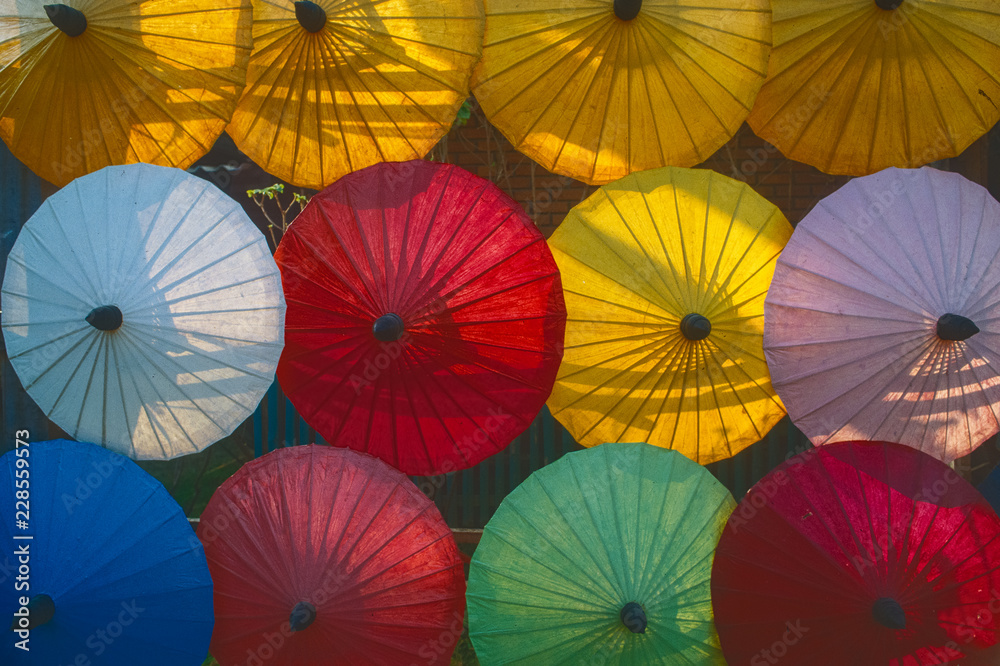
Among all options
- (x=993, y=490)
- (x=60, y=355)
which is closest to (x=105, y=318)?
(x=60, y=355)

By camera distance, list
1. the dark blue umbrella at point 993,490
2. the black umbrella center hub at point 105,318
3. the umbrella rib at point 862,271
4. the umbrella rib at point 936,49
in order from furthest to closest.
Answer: the dark blue umbrella at point 993,490 < the umbrella rib at point 936,49 < the umbrella rib at point 862,271 < the black umbrella center hub at point 105,318

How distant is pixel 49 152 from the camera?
3098 mm

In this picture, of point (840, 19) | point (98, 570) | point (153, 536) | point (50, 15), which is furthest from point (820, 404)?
point (50, 15)

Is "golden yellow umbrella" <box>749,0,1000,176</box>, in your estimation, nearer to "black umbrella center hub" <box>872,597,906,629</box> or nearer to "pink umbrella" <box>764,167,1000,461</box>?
"pink umbrella" <box>764,167,1000,461</box>

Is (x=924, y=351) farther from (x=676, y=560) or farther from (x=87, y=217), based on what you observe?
(x=87, y=217)

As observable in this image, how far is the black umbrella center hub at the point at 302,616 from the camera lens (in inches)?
102

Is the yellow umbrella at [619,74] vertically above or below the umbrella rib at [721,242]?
above

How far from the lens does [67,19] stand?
276 cm

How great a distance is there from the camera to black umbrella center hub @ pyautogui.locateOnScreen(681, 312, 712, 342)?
2812 millimetres

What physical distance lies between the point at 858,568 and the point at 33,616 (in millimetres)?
3327

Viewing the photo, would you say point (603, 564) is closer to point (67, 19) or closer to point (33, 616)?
point (33, 616)

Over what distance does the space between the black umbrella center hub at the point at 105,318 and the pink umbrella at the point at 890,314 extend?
2.79 meters

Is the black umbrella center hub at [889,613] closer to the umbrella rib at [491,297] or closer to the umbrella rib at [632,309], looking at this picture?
the umbrella rib at [632,309]

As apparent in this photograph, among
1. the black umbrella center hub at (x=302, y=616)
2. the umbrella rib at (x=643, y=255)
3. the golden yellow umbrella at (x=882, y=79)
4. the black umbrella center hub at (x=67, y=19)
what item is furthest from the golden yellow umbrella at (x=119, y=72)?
the golden yellow umbrella at (x=882, y=79)
